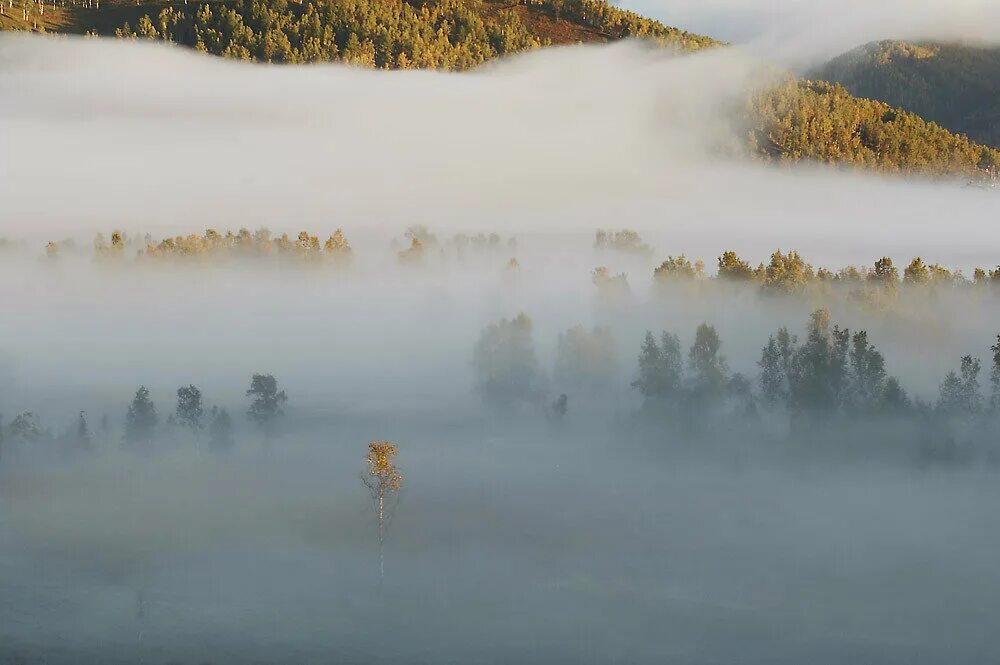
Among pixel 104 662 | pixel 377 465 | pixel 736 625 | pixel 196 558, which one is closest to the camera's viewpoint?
pixel 104 662

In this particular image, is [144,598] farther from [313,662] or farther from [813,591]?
[813,591]

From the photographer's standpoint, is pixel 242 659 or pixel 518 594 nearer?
pixel 242 659

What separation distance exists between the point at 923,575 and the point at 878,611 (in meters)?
16.7

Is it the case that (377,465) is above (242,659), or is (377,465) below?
above

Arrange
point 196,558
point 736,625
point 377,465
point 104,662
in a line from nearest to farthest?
point 104,662 → point 736,625 → point 377,465 → point 196,558

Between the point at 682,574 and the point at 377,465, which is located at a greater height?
the point at 377,465

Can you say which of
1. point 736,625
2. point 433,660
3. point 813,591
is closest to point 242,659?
point 433,660

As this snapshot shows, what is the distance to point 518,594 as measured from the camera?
593 feet

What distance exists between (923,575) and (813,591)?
15.0 m

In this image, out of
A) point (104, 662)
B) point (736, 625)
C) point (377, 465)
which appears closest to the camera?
point (104, 662)

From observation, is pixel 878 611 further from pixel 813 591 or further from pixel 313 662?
pixel 313 662

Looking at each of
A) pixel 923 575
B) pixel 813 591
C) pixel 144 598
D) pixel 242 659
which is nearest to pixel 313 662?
pixel 242 659

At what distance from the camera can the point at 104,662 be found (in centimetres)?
15225

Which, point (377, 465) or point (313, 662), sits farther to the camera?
point (377, 465)
